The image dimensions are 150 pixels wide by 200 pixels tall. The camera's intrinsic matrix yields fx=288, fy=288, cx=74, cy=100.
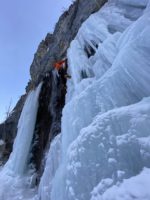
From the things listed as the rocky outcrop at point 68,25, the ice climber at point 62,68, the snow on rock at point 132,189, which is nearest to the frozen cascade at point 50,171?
the snow on rock at point 132,189

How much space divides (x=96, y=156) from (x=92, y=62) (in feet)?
10.8

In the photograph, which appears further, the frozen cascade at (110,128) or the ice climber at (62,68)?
the ice climber at (62,68)

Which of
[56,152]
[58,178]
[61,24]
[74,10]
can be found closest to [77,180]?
[58,178]

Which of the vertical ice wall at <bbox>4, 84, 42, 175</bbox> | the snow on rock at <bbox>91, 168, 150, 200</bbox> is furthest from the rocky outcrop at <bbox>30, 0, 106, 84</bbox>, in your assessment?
the snow on rock at <bbox>91, 168, 150, 200</bbox>

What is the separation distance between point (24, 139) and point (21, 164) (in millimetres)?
833

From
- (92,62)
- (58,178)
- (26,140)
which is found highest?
(92,62)

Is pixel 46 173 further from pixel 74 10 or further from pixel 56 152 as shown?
pixel 74 10

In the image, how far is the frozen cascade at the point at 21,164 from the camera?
21.4 ft

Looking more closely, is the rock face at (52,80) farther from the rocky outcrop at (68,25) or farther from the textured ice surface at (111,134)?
the textured ice surface at (111,134)

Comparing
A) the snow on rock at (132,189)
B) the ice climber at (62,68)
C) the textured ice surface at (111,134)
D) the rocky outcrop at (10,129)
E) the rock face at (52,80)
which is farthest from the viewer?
the rocky outcrop at (10,129)

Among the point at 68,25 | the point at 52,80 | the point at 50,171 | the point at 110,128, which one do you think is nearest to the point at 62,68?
the point at 52,80

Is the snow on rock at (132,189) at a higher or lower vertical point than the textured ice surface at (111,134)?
lower

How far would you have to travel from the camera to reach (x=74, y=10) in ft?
33.5

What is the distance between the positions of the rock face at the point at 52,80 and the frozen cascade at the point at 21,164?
0.24m
